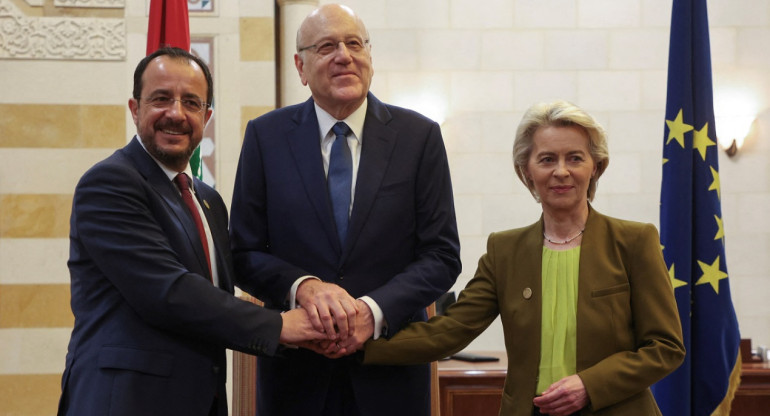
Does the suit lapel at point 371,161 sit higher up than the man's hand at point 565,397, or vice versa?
the suit lapel at point 371,161

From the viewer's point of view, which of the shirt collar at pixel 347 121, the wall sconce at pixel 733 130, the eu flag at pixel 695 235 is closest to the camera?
the shirt collar at pixel 347 121

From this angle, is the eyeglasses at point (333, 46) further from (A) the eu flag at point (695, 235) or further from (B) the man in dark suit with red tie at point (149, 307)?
(A) the eu flag at point (695, 235)

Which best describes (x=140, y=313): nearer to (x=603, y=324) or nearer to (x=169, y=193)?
(x=169, y=193)

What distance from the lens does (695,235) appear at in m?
3.84

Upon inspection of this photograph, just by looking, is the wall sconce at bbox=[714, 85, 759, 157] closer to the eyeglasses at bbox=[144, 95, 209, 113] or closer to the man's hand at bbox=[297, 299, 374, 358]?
the man's hand at bbox=[297, 299, 374, 358]

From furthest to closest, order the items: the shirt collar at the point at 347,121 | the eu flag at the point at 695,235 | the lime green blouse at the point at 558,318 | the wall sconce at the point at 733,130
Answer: the wall sconce at the point at 733,130, the eu flag at the point at 695,235, the shirt collar at the point at 347,121, the lime green blouse at the point at 558,318

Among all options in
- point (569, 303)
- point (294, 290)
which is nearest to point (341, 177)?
point (294, 290)

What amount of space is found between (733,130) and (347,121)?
4.95m

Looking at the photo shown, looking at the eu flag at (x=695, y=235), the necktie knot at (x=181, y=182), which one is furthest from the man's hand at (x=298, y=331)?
the eu flag at (x=695, y=235)

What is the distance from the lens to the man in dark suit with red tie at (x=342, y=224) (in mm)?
2449

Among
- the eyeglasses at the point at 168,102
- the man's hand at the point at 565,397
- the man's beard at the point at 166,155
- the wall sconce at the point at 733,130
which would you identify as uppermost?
the wall sconce at the point at 733,130

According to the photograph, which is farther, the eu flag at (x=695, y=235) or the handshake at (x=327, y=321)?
the eu flag at (x=695, y=235)

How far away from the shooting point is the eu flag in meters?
3.64

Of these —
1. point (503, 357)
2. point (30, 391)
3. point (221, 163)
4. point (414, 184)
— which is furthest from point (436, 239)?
point (30, 391)
